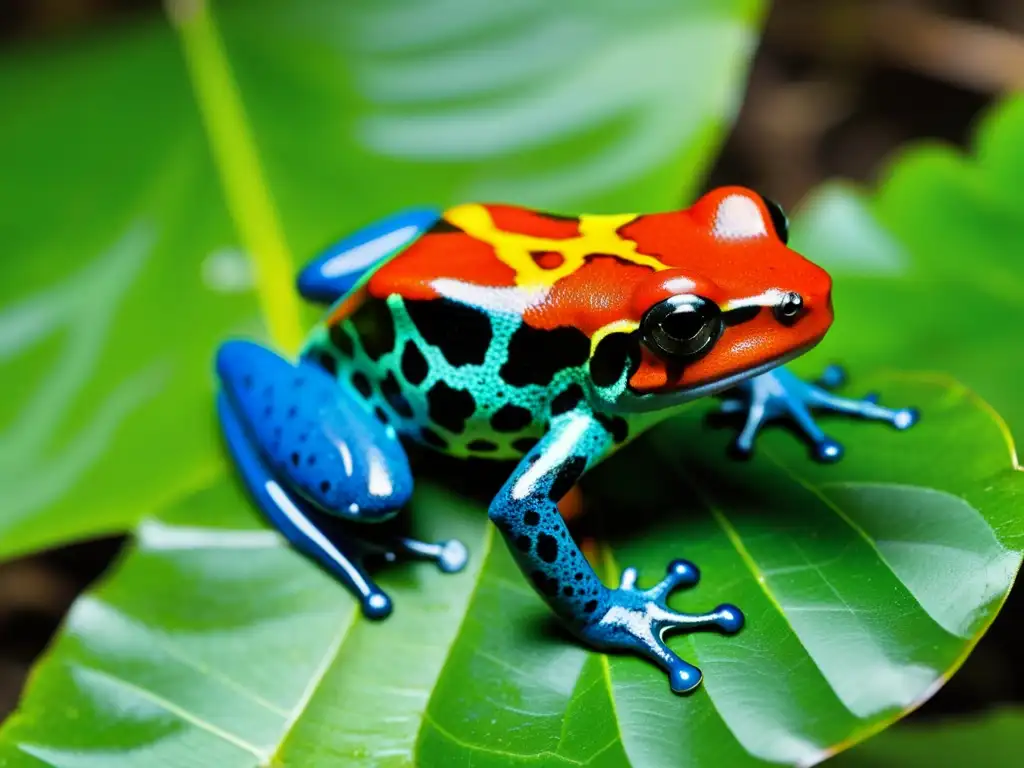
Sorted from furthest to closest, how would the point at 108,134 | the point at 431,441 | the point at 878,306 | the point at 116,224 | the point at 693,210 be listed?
the point at 108,134 → the point at 116,224 → the point at 878,306 → the point at 431,441 → the point at 693,210

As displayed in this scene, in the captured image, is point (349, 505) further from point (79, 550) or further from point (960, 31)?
point (960, 31)

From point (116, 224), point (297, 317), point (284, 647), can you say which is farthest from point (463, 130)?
point (284, 647)

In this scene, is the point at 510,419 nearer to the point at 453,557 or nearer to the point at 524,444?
the point at 524,444

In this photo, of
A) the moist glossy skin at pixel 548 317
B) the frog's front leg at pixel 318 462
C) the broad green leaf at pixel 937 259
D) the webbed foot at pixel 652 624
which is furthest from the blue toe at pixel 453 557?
the broad green leaf at pixel 937 259

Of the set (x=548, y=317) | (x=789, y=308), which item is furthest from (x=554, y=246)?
(x=789, y=308)

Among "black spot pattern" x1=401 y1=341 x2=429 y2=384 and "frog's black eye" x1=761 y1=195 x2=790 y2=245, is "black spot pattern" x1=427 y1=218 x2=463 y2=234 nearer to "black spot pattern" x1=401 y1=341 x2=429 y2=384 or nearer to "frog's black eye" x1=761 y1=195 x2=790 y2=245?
"black spot pattern" x1=401 y1=341 x2=429 y2=384

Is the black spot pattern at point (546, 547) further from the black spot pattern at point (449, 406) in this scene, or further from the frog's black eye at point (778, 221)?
the frog's black eye at point (778, 221)

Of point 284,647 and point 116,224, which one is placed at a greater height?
point 116,224
